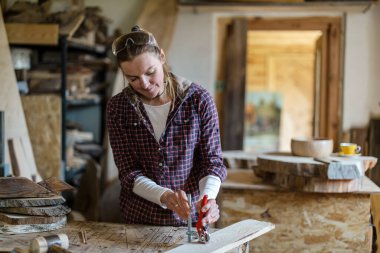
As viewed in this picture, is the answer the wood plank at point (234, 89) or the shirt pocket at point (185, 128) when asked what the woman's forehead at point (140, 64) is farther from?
the wood plank at point (234, 89)

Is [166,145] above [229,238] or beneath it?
above

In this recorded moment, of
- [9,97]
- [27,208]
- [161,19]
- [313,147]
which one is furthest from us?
[161,19]

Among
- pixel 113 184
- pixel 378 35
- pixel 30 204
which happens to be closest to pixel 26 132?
pixel 113 184

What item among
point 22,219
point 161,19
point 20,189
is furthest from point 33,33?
point 22,219

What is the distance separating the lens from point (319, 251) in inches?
119

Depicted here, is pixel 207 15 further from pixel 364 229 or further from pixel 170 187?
pixel 170 187

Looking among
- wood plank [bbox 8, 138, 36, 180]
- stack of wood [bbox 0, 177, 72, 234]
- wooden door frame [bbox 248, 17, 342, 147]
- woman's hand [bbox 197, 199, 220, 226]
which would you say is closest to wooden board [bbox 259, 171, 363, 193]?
woman's hand [bbox 197, 199, 220, 226]

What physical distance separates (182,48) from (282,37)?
3276 mm

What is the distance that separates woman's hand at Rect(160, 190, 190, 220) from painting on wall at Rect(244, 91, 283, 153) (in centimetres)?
660

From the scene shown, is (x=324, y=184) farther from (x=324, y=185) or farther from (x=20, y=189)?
(x=20, y=189)

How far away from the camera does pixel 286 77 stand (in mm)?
9141

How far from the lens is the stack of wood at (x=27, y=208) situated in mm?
1978

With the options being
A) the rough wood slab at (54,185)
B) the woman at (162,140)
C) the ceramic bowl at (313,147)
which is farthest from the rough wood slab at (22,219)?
the ceramic bowl at (313,147)

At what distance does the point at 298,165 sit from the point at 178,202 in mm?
1186
